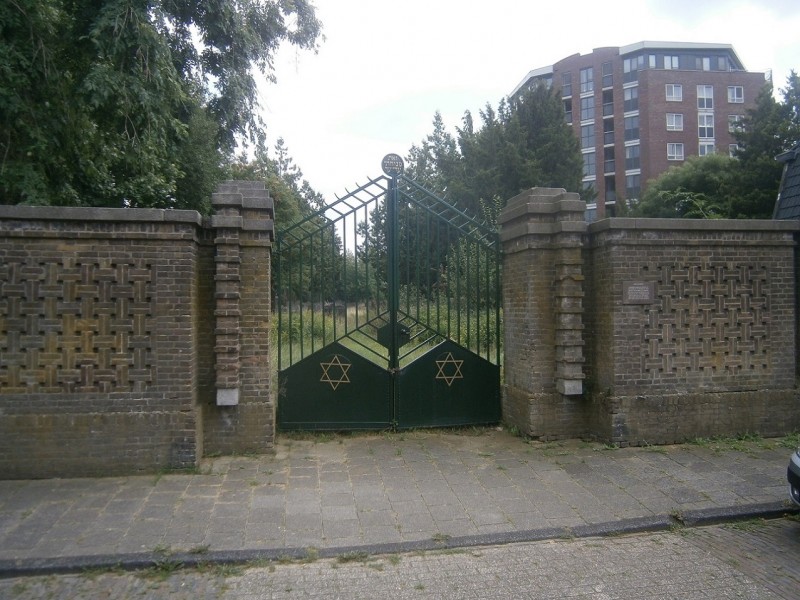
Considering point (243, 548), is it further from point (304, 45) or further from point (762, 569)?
point (304, 45)

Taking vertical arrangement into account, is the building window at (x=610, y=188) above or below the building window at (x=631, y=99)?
below

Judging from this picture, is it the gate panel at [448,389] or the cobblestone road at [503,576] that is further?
the gate panel at [448,389]

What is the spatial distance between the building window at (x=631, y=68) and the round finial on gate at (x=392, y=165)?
165 feet

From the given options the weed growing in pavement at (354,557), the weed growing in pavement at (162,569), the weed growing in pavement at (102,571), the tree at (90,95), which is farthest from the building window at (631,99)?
the weed growing in pavement at (102,571)

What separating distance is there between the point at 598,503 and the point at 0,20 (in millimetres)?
9562

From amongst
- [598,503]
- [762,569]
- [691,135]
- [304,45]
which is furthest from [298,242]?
[691,135]

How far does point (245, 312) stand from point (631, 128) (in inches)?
2041

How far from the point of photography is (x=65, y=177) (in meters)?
10.4

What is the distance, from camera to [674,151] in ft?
166

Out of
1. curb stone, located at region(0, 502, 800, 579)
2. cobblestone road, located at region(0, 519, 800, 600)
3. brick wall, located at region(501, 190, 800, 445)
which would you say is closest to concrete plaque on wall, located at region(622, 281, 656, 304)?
brick wall, located at region(501, 190, 800, 445)

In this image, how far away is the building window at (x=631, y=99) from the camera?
5139cm

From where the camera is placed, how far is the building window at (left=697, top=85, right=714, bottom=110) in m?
50.5

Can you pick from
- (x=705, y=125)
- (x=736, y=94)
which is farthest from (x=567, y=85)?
(x=736, y=94)

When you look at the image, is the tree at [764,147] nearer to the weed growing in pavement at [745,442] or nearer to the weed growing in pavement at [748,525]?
the weed growing in pavement at [745,442]
